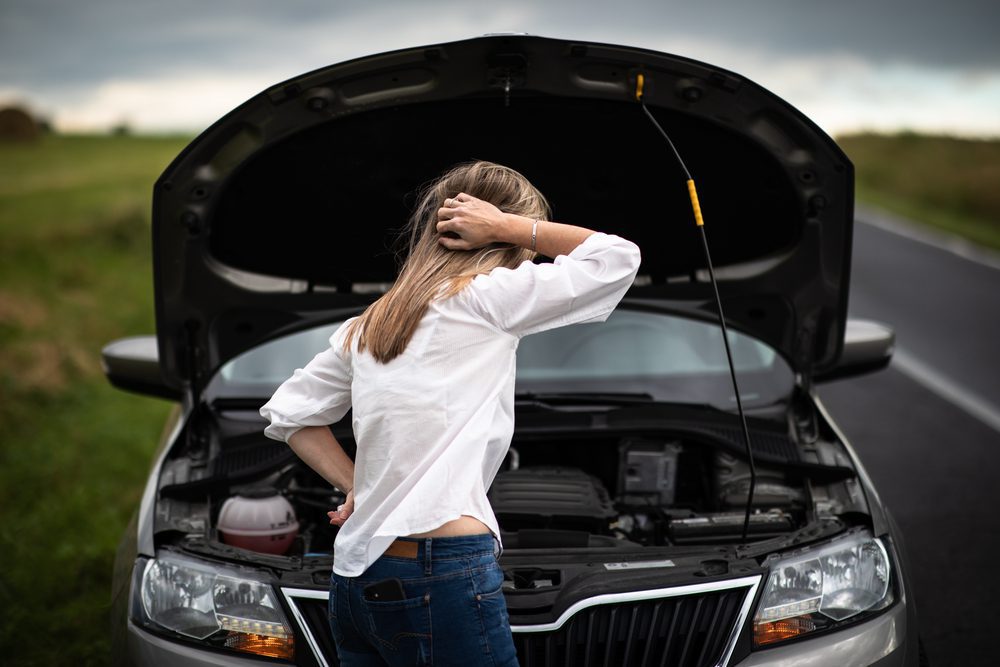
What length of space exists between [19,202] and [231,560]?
810 inches

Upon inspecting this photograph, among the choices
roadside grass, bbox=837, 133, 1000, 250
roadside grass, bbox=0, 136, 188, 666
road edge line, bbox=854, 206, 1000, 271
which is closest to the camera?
roadside grass, bbox=0, 136, 188, 666

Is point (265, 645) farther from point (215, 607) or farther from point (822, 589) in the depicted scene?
point (822, 589)

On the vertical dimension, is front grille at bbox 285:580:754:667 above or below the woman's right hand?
below

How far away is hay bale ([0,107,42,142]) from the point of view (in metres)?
28.1

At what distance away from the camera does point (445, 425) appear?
224cm

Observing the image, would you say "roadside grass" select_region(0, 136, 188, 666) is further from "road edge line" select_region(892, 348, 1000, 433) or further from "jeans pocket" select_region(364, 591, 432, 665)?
"road edge line" select_region(892, 348, 1000, 433)

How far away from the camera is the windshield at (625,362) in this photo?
4176mm

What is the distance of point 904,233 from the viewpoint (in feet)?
70.0

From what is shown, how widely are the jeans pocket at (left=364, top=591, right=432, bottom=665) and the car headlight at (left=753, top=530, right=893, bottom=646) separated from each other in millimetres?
1033

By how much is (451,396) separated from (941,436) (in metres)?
6.51

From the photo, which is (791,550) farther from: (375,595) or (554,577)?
(375,595)

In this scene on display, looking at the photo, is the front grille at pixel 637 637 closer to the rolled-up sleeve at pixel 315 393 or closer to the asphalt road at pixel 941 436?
the rolled-up sleeve at pixel 315 393

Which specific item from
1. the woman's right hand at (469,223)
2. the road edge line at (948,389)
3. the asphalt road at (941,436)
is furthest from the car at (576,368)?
the road edge line at (948,389)

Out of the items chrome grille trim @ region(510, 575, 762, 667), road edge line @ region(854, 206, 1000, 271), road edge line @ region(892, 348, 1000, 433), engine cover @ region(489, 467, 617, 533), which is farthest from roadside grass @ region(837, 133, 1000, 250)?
chrome grille trim @ region(510, 575, 762, 667)
